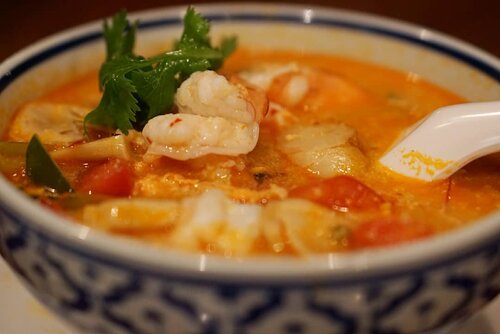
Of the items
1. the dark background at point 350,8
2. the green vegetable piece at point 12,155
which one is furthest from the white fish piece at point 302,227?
the dark background at point 350,8

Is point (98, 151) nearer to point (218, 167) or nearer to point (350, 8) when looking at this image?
point (218, 167)

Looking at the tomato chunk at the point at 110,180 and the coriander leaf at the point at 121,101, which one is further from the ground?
the coriander leaf at the point at 121,101

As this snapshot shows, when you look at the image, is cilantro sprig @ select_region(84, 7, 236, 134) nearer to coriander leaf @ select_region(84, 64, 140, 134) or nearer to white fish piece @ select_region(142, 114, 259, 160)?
coriander leaf @ select_region(84, 64, 140, 134)

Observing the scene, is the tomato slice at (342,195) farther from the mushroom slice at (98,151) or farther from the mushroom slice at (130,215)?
the mushroom slice at (98,151)

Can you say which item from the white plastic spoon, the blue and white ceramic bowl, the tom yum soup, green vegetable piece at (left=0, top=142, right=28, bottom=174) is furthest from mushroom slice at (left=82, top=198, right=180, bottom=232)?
the white plastic spoon

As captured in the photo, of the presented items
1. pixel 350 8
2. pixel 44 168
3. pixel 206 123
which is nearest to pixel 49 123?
pixel 44 168

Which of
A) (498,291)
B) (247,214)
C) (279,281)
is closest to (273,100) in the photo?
(247,214)
